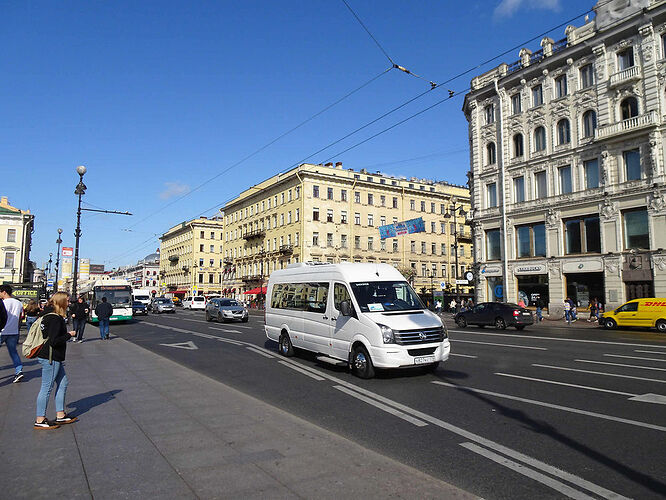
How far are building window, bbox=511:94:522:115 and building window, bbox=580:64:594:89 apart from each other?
484cm

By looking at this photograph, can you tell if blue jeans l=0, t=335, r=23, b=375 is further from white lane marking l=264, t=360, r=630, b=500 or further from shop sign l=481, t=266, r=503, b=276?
shop sign l=481, t=266, r=503, b=276

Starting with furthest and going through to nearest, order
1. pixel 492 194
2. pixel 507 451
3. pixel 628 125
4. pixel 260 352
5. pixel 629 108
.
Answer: pixel 492 194
pixel 629 108
pixel 628 125
pixel 260 352
pixel 507 451

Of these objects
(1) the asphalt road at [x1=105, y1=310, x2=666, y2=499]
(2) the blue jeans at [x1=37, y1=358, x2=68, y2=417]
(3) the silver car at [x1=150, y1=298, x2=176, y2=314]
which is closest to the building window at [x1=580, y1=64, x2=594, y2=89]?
(1) the asphalt road at [x1=105, y1=310, x2=666, y2=499]

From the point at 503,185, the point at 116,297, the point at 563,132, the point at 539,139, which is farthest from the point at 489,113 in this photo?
the point at 116,297

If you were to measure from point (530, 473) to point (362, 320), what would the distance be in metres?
5.20

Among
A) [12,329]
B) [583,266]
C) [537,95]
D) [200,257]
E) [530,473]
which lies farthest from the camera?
[200,257]

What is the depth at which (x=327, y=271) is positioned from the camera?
11336 mm

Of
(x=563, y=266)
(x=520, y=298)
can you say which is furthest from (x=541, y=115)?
(x=520, y=298)

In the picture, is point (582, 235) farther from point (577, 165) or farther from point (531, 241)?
point (577, 165)

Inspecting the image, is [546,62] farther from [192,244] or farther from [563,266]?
[192,244]

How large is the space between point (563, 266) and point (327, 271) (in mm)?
27488

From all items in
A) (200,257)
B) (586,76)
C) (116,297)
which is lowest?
(116,297)

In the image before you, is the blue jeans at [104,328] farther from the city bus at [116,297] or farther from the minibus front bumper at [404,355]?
the minibus front bumper at [404,355]

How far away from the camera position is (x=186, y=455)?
4.87 m
